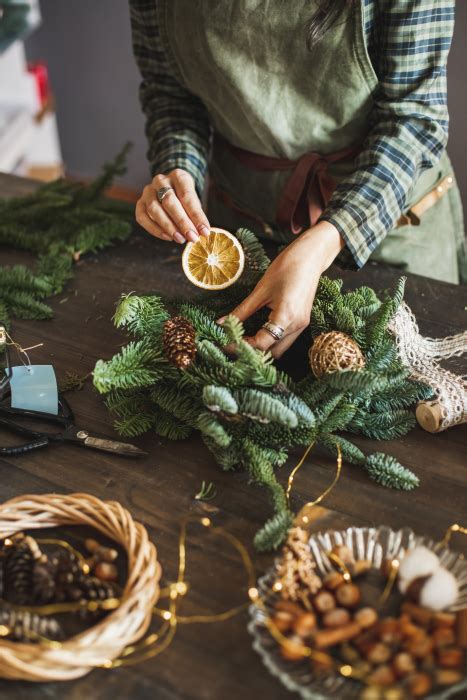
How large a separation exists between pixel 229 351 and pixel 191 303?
0.17m

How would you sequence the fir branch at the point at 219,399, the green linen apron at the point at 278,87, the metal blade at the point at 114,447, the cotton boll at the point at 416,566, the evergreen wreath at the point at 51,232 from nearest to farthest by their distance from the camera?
1. the cotton boll at the point at 416,566
2. the fir branch at the point at 219,399
3. the metal blade at the point at 114,447
4. the green linen apron at the point at 278,87
5. the evergreen wreath at the point at 51,232

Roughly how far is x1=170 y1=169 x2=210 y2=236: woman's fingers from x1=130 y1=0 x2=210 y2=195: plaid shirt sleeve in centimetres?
13

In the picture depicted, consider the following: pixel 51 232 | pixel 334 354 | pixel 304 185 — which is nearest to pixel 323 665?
pixel 334 354

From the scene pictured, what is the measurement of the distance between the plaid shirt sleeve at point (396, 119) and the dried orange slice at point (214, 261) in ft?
0.62

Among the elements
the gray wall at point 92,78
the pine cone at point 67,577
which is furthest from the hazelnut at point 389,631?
the gray wall at point 92,78

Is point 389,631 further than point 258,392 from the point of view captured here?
No

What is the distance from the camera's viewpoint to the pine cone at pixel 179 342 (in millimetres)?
890

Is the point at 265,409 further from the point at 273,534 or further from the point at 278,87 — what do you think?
the point at 278,87

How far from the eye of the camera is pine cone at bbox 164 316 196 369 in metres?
0.89

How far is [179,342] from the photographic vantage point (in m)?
0.90

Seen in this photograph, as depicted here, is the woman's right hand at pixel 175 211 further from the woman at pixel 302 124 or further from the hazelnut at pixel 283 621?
the hazelnut at pixel 283 621

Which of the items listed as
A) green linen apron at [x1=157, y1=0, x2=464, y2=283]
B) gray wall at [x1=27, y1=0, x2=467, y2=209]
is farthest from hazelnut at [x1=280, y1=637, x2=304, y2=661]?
gray wall at [x1=27, y1=0, x2=467, y2=209]

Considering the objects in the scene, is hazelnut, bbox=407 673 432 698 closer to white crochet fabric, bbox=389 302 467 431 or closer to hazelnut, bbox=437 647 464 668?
hazelnut, bbox=437 647 464 668

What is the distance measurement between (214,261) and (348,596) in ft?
1.79
